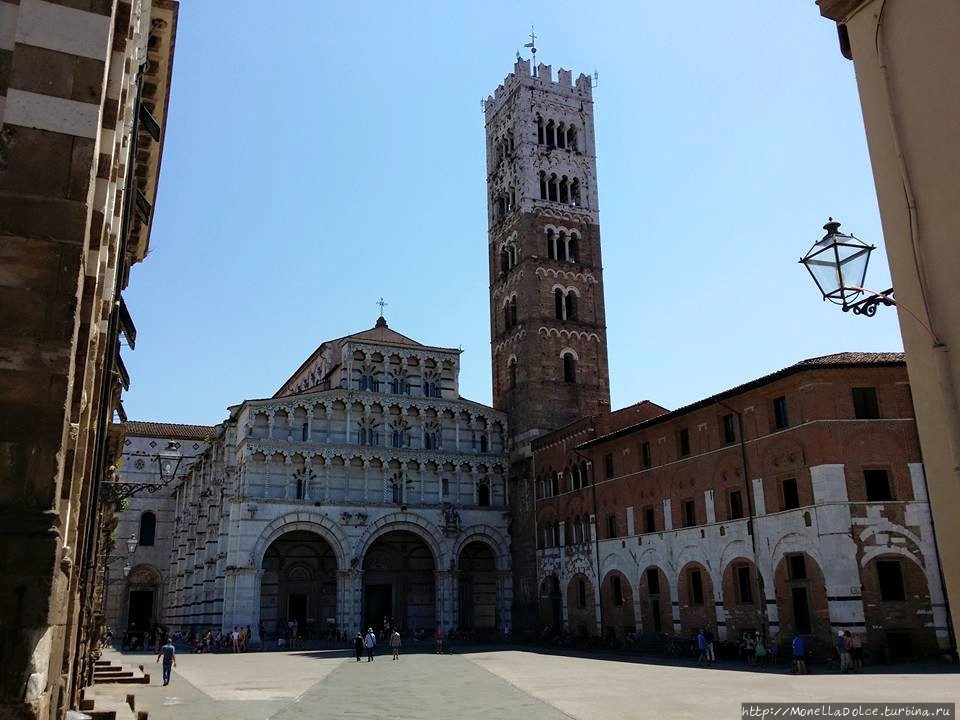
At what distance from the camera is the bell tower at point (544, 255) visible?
1982 inches

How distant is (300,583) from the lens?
161 ft

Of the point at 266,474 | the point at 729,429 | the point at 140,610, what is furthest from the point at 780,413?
the point at 140,610

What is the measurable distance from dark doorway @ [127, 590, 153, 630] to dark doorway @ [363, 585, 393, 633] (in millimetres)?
20032

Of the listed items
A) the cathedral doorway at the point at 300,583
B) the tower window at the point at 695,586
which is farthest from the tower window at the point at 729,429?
the cathedral doorway at the point at 300,583

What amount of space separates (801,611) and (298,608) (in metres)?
30.6

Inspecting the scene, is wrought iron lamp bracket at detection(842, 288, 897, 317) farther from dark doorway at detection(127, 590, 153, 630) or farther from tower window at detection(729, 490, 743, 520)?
dark doorway at detection(127, 590, 153, 630)

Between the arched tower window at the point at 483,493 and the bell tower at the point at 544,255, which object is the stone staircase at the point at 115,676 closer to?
the arched tower window at the point at 483,493

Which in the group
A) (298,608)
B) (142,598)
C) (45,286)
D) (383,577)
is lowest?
(298,608)

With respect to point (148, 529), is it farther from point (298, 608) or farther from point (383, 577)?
point (383, 577)

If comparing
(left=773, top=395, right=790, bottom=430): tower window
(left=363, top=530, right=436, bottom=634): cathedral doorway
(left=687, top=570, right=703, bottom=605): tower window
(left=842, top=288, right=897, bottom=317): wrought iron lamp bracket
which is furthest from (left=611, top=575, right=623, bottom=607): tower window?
(left=842, top=288, right=897, bottom=317): wrought iron lamp bracket

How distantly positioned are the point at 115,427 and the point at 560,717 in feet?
49.4

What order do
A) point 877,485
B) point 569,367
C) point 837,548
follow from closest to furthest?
point 837,548
point 877,485
point 569,367

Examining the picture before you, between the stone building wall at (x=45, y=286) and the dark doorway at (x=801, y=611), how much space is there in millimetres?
25611

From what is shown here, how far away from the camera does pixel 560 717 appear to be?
1650 cm
